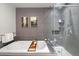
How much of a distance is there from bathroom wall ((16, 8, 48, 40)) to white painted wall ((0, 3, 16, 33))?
6 cm

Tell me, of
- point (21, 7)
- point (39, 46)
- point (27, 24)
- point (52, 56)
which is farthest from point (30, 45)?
point (21, 7)

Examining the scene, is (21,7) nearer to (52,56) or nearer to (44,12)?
(44,12)

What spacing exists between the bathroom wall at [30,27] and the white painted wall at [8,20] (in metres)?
0.06

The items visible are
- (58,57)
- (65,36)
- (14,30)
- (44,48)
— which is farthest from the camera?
(65,36)

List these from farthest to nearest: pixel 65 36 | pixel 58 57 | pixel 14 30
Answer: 1. pixel 65 36
2. pixel 14 30
3. pixel 58 57

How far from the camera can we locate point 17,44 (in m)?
1.52

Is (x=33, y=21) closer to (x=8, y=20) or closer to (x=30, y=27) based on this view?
(x=30, y=27)

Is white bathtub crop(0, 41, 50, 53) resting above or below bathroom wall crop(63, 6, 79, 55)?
below

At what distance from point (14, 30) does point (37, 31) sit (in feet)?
1.03

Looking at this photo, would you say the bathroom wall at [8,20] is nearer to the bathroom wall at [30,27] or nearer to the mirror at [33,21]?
the bathroom wall at [30,27]

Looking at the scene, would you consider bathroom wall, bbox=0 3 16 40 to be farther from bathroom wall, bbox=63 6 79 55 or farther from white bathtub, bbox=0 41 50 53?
bathroom wall, bbox=63 6 79 55

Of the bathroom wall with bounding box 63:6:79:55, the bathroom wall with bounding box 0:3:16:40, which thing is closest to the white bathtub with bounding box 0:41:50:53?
the bathroom wall with bounding box 0:3:16:40

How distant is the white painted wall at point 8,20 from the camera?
1470 mm

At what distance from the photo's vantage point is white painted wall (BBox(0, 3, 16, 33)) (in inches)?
57.9
